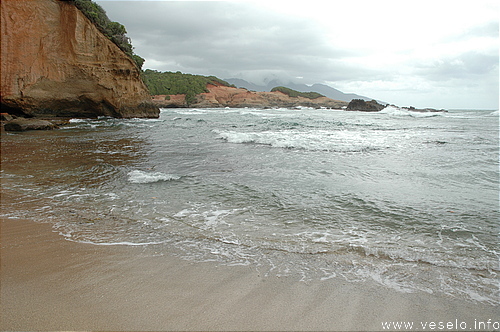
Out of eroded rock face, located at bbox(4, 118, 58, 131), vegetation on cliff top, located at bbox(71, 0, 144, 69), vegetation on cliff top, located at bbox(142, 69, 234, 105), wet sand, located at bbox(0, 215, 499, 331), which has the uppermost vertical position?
vegetation on cliff top, located at bbox(142, 69, 234, 105)

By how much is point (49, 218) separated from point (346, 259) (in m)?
3.52

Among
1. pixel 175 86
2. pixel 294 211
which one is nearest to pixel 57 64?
pixel 294 211

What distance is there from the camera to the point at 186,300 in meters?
2.03

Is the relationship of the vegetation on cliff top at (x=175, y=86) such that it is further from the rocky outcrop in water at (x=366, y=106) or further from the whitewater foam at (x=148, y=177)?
the whitewater foam at (x=148, y=177)

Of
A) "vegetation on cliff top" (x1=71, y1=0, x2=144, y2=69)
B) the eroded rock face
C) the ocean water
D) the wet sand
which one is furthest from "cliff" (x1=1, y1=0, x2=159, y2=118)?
the wet sand

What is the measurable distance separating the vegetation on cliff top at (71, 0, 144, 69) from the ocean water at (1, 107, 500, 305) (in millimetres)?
16057

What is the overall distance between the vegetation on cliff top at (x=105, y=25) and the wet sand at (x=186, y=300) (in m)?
22.1

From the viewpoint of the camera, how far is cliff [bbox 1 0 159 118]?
16.7 metres

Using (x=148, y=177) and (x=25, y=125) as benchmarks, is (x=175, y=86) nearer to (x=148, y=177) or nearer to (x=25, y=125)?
(x=25, y=125)

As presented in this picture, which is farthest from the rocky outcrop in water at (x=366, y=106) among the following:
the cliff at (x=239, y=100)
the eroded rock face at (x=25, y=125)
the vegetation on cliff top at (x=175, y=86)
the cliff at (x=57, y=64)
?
the eroded rock face at (x=25, y=125)

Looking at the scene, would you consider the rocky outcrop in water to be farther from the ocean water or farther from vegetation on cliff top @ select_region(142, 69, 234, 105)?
the ocean water

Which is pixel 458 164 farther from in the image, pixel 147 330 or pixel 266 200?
pixel 147 330

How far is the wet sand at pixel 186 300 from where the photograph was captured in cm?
182

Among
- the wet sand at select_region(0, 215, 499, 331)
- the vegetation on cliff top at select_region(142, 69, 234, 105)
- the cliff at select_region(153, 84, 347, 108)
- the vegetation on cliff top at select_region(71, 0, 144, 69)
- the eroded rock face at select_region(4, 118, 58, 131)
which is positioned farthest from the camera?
the vegetation on cliff top at select_region(142, 69, 234, 105)
